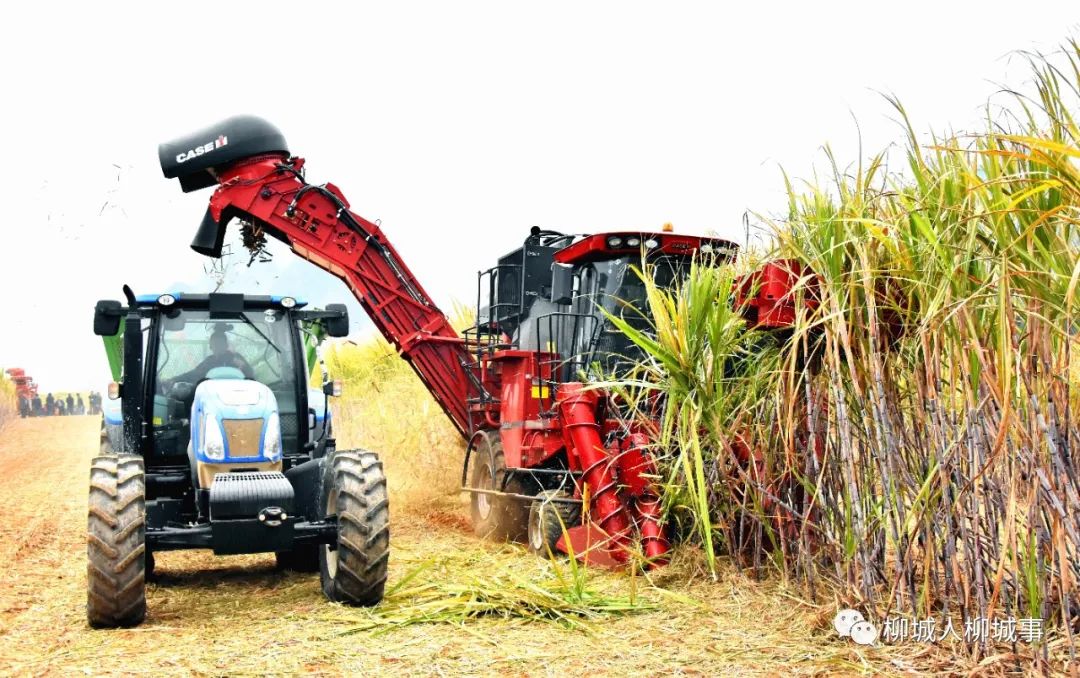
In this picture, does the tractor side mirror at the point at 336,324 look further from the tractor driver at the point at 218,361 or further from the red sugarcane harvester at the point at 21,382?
the red sugarcane harvester at the point at 21,382

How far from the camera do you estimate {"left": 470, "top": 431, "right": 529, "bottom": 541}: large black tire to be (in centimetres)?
814

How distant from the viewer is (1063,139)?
11.0 feet

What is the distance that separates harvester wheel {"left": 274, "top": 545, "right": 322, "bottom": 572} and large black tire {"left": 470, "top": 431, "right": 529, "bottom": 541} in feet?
5.44

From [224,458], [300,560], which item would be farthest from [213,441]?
[300,560]

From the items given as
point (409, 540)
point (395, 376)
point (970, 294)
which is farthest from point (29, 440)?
point (970, 294)

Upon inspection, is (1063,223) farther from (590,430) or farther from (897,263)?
(590,430)

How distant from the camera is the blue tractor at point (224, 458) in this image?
5.28m

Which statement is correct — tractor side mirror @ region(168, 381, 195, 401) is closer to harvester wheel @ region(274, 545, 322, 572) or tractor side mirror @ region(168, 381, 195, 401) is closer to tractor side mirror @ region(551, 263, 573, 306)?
harvester wheel @ region(274, 545, 322, 572)

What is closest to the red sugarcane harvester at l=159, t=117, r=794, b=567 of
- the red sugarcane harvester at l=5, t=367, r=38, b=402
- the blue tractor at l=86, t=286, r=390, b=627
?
the blue tractor at l=86, t=286, r=390, b=627

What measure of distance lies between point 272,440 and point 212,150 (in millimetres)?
3956

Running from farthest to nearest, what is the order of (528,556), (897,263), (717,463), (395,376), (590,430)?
(395,376)
(528,556)
(590,430)
(717,463)
(897,263)

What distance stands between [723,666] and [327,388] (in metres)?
3.88

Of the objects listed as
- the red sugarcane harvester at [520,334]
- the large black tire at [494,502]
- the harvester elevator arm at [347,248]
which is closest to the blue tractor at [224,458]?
the red sugarcane harvester at [520,334]

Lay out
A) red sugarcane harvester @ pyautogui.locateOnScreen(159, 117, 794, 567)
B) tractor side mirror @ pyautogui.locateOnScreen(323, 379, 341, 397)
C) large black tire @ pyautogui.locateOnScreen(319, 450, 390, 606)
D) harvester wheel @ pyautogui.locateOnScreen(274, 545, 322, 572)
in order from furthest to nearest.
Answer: tractor side mirror @ pyautogui.locateOnScreen(323, 379, 341, 397), harvester wheel @ pyautogui.locateOnScreen(274, 545, 322, 572), red sugarcane harvester @ pyautogui.locateOnScreen(159, 117, 794, 567), large black tire @ pyautogui.locateOnScreen(319, 450, 390, 606)
